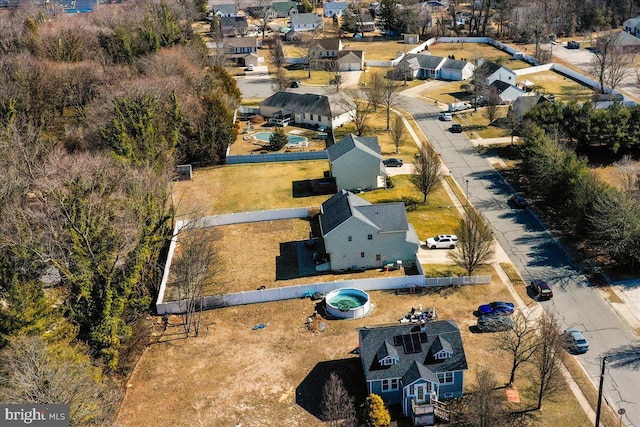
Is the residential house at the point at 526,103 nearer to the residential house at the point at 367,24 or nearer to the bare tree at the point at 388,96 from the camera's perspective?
the bare tree at the point at 388,96

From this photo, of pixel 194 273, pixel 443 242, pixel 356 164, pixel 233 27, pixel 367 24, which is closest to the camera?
pixel 194 273

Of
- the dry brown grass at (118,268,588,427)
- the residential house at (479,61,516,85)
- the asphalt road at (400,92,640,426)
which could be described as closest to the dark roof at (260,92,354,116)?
the asphalt road at (400,92,640,426)

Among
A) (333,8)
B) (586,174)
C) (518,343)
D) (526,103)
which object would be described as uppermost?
(333,8)

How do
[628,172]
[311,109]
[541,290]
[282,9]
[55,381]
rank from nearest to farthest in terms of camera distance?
[55,381] < [541,290] < [628,172] < [311,109] < [282,9]

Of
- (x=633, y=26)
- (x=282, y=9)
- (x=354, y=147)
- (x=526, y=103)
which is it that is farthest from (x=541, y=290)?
(x=282, y=9)

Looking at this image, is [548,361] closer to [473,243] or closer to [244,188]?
[473,243]
